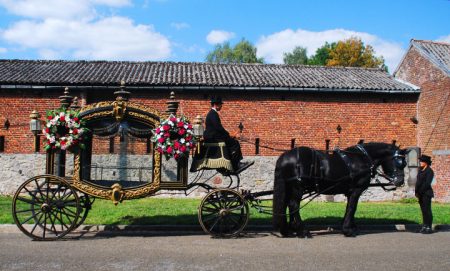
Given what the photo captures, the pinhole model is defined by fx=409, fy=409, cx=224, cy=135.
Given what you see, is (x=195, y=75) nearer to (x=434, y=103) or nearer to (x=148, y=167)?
(x=434, y=103)

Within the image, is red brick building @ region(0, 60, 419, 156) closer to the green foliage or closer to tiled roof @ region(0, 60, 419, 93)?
tiled roof @ region(0, 60, 419, 93)

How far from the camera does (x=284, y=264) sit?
5.06 metres

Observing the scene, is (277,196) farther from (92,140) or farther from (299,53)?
(299,53)

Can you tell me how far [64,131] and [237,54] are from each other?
40605 mm

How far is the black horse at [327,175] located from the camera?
268 inches

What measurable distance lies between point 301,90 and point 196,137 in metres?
8.62

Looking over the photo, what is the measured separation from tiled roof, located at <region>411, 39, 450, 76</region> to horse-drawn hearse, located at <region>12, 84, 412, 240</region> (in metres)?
9.26

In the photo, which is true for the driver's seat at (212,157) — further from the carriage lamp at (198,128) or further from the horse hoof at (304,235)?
the horse hoof at (304,235)

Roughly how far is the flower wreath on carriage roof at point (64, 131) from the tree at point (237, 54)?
132 ft

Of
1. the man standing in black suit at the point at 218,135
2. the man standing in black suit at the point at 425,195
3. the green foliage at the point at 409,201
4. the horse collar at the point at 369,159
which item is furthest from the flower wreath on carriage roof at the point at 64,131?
the green foliage at the point at 409,201

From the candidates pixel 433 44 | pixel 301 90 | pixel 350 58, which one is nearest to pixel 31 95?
pixel 301 90

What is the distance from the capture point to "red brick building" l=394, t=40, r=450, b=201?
46.0 feet

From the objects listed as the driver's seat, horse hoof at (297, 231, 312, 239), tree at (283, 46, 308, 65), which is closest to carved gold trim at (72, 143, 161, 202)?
the driver's seat

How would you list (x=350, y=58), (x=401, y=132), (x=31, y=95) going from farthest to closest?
1. (x=350, y=58)
2. (x=401, y=132)
3. (x=31, y=95)
